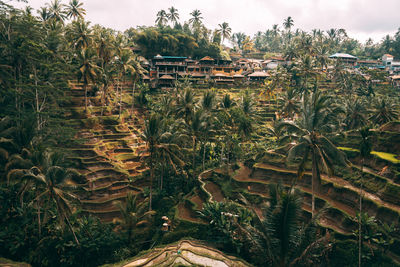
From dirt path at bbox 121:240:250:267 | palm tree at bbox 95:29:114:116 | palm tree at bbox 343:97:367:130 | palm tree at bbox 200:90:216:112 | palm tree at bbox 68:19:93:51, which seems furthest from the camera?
palm tree at bbox 68:19:93:51

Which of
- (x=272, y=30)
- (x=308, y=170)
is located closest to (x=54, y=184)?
(x=308, y=170)

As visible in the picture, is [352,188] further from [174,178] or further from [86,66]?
[86,66]

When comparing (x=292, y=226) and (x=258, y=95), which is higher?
(x=258, y=95)

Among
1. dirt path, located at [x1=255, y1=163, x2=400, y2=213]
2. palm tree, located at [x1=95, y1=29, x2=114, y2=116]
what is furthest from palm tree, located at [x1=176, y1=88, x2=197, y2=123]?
palm tree, located at [x1=95, y1=29, x2=114, y2=116]

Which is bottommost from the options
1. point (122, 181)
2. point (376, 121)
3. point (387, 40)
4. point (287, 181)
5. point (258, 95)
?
point (122, 181)

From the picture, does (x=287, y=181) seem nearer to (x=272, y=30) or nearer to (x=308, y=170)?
(x=308, y=170)

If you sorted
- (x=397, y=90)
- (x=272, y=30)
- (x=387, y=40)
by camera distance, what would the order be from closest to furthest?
1. (x=397, y=90)
2. (x=387, y=40)
3. (x=272, y=30)

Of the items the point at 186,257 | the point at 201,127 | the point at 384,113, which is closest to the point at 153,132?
the point at 201,127

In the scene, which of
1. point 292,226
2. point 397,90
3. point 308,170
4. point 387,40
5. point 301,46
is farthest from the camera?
point 387,40

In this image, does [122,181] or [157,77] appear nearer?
[122,181]

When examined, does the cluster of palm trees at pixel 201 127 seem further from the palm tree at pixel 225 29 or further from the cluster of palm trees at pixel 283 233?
the palm tree at pixel 225 29

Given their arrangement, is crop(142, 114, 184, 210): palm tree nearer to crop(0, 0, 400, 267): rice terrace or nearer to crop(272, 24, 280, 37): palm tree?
crop(0, 0, 400, 267): rice terrace
